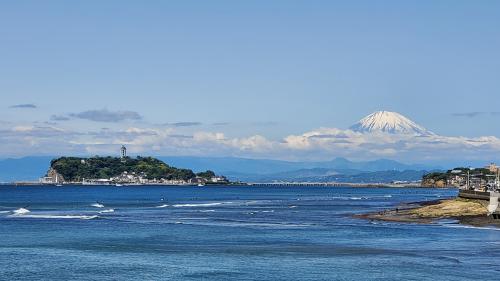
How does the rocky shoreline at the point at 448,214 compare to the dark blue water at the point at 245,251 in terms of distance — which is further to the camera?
the rocky shoreline at the point at 448,214

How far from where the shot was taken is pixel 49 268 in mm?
62500

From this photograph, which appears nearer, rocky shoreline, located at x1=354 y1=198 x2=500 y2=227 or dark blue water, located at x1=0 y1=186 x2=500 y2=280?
dark blue water, located at x1=0 y1=186 x2=500 y2=280

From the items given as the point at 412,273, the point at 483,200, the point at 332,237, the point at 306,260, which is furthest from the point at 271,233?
the point at 483,200

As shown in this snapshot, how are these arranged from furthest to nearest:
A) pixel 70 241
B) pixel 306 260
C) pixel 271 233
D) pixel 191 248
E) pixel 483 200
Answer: pixel 483 200
pixel 271 233
pixel 70 241
pixel 191 248
pixel 306 260

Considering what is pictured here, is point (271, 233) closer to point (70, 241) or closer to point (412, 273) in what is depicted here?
point (70, 241)

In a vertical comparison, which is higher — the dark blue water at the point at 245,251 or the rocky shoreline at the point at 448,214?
the rocky shoreline at the point at 448,214

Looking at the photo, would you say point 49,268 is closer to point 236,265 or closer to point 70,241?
point 236,265

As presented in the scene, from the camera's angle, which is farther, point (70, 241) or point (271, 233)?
point (271, 233)

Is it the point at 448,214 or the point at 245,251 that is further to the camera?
the point at 448,214

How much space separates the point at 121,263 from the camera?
216 feet

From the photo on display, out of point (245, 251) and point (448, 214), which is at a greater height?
point (448, 214)

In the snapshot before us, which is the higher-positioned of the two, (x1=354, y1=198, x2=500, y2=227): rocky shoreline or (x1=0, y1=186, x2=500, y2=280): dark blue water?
(x1=354, y1=198, x2=500, y2=227): rocky shoreline

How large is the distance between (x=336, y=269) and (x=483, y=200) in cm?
7706

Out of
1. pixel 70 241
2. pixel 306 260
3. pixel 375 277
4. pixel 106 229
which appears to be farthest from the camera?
pixel 106 229
